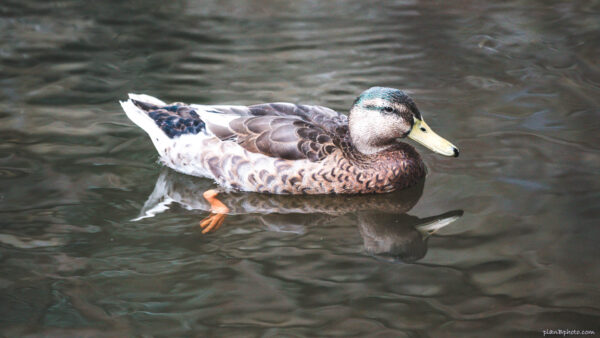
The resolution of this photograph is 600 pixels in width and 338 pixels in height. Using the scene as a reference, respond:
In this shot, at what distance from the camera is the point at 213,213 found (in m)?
5.99

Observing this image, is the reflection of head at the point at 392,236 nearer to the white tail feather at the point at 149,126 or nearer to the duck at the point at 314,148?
the duck at the point at 314,148

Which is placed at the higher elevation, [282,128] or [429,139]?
[282,128]

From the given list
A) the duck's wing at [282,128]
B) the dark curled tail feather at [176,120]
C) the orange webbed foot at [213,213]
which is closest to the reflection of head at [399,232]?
the duck's wing at [282,128]

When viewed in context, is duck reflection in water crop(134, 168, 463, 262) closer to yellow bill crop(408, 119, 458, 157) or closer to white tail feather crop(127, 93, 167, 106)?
yellow bill crop(408, 119, 458, 157)

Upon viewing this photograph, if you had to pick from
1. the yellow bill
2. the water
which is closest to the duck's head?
the yellow bill

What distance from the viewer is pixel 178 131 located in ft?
22.0

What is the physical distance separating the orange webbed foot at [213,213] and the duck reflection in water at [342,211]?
0.17 ft

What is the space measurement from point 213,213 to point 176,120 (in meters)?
1.23

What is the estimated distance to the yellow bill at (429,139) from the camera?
6023 mm

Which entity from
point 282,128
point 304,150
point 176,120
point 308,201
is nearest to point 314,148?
point 304,150

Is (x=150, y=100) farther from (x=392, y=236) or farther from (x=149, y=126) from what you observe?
(x=392, y=236)

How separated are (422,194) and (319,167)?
3.18 ft

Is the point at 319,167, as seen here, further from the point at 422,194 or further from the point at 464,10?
the point at 464,10

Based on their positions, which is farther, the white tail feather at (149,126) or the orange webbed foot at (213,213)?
the white tail feather at (149,126)
